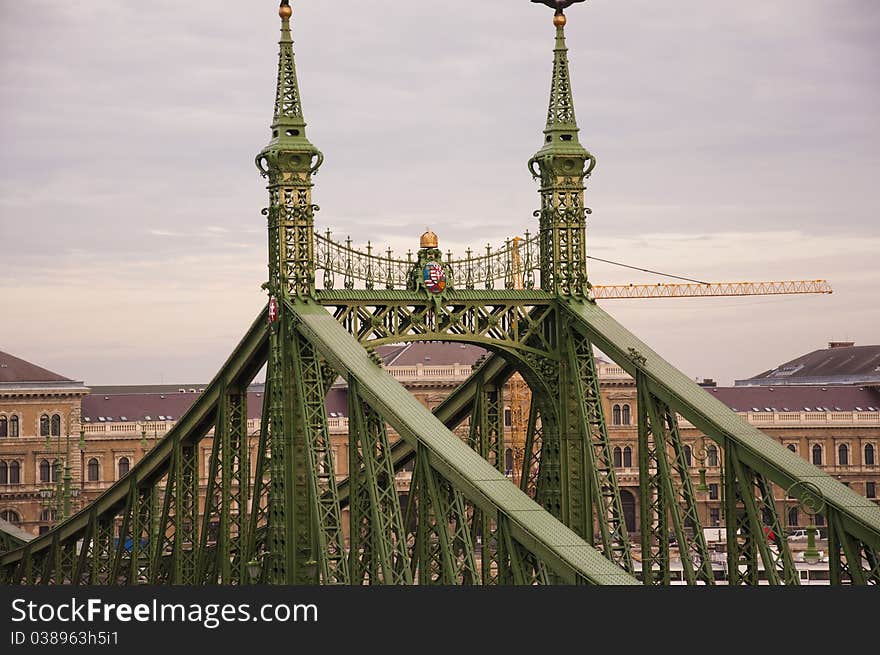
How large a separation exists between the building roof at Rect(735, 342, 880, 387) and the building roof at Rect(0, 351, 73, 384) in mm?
67976

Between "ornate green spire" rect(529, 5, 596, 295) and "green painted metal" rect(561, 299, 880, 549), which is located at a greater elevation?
"ornate green spire" rect(529, 5, 596, 295)

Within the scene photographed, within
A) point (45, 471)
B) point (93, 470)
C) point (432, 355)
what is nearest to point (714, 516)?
point (432, 355)

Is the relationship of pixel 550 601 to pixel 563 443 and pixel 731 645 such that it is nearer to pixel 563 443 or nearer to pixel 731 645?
pixel 731 645

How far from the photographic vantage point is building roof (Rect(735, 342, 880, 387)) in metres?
187

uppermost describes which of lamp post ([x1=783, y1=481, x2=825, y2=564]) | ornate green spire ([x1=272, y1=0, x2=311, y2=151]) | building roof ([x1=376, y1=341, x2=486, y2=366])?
building roof ([x1=376, y1=341, x2=486, y2=366])

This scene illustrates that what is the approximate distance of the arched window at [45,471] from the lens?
161625 mm

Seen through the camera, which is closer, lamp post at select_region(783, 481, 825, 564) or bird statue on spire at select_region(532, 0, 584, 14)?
lamp post at select_region(783, 481, 825, 564)

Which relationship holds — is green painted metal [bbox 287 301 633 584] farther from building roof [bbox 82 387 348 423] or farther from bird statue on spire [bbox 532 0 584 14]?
building roof [bbox 82 387 348 423]

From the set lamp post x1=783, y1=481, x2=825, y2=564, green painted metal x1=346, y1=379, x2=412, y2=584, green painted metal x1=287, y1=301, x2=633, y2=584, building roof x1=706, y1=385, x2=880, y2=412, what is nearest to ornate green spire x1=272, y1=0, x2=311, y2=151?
green painted metal x1=287, y1=301, x2=633, y2=584

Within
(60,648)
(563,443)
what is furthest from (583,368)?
(60,648)

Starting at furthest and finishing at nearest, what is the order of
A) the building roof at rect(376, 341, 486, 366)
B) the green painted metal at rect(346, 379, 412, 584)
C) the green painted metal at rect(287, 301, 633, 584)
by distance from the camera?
the building roof at rect(376, 341, 486, 366), the green painted metal at rect(346, 379, 412, 584), the green painted metal at rect(287, 301, 633, 584)

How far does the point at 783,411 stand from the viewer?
174m

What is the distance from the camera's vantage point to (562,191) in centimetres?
5181

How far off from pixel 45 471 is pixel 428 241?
115888 mm
